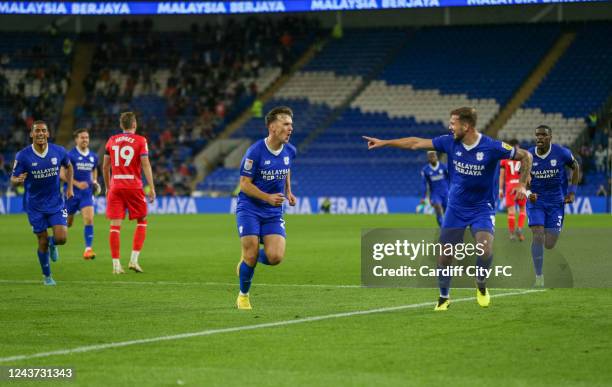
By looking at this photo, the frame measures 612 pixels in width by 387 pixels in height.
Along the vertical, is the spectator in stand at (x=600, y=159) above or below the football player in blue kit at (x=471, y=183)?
above

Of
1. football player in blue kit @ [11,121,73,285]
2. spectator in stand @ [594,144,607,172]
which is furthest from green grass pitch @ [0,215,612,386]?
spectator in stand @ [594,144,607,172]

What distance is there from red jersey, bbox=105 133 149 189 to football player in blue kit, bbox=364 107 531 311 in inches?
244

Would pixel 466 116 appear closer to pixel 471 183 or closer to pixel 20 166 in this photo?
pixel 471 183

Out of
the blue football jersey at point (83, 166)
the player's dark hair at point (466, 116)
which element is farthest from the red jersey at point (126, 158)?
the player's dark hair at point (466, 116)

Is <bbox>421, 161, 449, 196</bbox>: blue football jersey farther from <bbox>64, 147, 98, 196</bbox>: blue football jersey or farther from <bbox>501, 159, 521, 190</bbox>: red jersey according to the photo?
<bbox>64, 147, 98, 196</bbox>: blue football jersey

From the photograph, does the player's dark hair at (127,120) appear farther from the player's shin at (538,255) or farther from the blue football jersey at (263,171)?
the player's shin at (538,255)

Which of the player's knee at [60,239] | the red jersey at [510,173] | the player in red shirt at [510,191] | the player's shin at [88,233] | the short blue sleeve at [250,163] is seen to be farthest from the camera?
the red jersey at [510,173]

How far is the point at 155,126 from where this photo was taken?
51.8 meters

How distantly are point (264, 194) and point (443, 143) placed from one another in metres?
2.07

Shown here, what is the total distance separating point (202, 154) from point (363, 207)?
8517mm

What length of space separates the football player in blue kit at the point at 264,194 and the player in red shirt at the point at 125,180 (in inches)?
210

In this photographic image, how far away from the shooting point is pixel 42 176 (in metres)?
15.6

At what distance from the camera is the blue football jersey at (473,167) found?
1207 cm

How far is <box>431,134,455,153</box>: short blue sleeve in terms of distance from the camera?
12.1 meters
